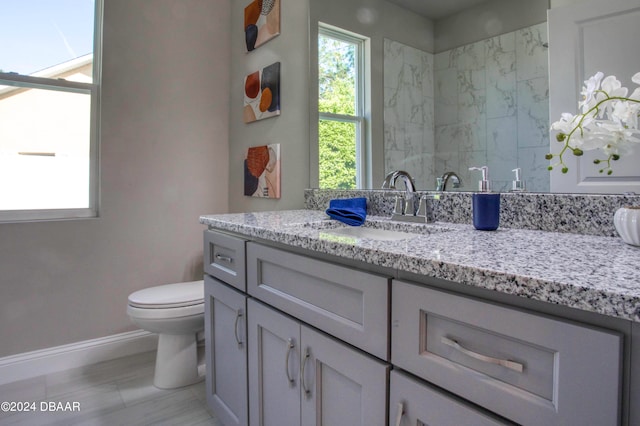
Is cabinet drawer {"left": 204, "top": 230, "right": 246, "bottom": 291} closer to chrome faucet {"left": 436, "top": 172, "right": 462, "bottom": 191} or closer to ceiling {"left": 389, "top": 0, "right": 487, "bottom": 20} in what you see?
chrome faucet {"left": 436, "top": 172, "right": 462, "bottom": 191}

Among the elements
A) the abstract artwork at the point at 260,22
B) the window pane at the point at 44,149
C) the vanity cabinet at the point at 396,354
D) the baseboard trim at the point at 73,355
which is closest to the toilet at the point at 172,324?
the baseboard trim at the point at 73,355

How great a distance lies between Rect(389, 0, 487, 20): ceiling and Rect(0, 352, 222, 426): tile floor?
75.5 inches

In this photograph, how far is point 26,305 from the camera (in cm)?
217

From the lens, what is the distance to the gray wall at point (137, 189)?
7.23ft

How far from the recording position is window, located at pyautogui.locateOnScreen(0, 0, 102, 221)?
7.22 feet

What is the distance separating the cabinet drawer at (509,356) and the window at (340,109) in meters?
1.12

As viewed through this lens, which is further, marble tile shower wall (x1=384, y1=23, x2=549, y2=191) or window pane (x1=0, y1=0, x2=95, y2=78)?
window pane (x1=0, y1=0, x2=95, y2=78)

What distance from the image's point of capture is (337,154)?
6.59 feet

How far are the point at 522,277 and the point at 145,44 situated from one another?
264cm

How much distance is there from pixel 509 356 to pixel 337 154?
58.1 inches

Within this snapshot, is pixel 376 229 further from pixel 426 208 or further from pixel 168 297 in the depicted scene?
pixel 168 297

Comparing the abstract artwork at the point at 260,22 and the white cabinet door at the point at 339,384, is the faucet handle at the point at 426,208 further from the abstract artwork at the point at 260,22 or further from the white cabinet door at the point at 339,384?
the abstract artwork at the point at 260,22

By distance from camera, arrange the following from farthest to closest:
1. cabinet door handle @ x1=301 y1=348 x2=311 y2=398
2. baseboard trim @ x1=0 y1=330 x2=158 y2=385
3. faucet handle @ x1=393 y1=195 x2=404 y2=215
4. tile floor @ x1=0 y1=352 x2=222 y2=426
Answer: baseboard trim @ x1=0 y1=330 x2=158 y2=385, tile floor @ x1=0 y1=352 x2=222 y2=426, faucet handle @ x1=393 y1=195 x2=404 y2=215, cabinet door handle @ x1=301 y1=348 x2=311 y2=398

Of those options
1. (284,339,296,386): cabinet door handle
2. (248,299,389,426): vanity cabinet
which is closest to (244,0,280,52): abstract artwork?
(248,299,389,426): vanity cabinet
